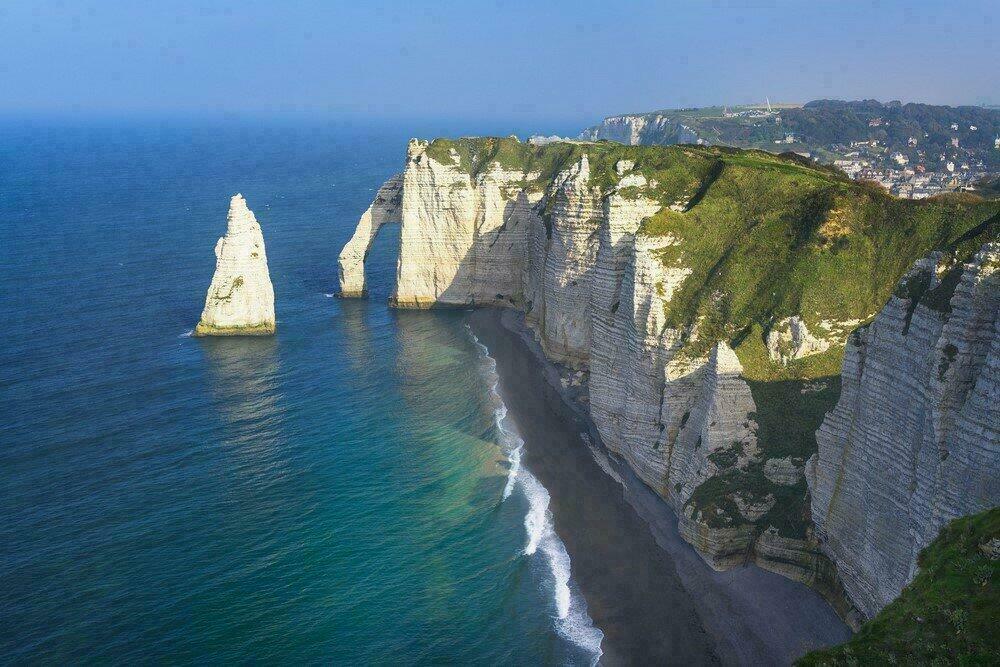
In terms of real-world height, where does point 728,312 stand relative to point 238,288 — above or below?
above

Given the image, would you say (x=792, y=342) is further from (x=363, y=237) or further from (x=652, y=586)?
(x=363, y=237)

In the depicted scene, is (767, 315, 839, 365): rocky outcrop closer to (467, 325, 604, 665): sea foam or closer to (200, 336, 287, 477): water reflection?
(467, 325, 604, 665): sea foam

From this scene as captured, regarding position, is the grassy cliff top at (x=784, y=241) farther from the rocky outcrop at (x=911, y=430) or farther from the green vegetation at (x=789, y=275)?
the rocky outcrop at (x=911, y=430)

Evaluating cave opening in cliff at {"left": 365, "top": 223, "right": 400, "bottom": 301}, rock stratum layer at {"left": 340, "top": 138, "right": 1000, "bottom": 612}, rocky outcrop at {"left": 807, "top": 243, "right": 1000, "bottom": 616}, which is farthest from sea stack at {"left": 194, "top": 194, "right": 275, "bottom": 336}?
rocky outcrop at {"left": 807, "top": 243, "right": 1000, "bottom": 616}

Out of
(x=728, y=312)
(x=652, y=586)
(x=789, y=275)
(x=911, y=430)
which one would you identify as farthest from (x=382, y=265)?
(x=911, y=430)

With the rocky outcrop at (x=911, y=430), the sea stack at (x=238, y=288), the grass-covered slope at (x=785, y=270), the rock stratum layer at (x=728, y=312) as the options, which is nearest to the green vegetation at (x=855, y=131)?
the rock stratum layer at (x=728, y=312)

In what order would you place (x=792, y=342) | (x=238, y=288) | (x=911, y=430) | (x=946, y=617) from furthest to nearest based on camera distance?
(x=238, y=288) < (x=792, y=342) < (x=911, y=430) < (x=946, y=617)
